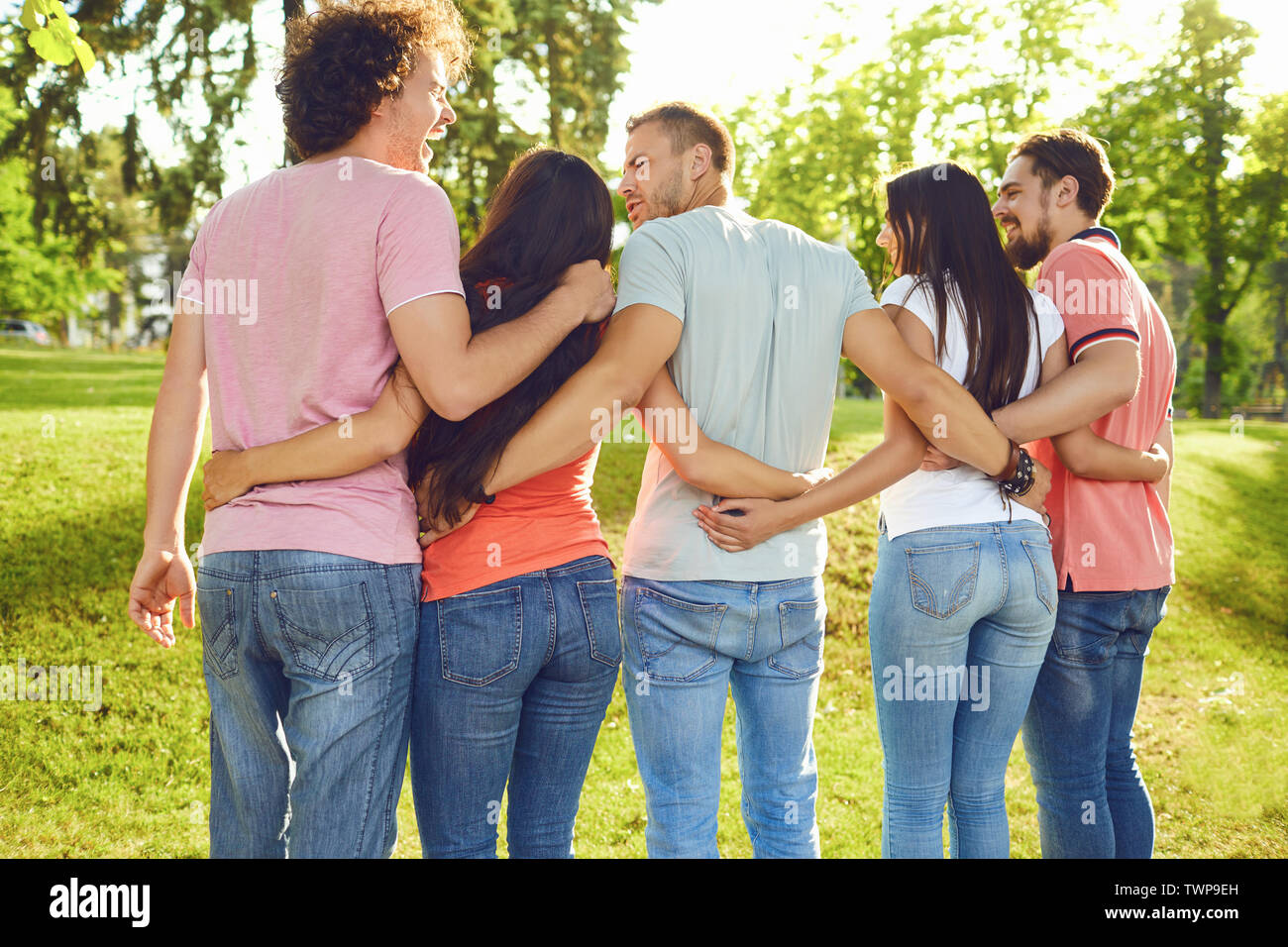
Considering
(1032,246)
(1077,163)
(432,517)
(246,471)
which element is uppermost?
(1077,163)

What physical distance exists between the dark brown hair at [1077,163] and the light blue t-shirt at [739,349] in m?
1.03

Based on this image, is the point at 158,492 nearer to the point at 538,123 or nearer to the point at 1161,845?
the point at 1161,845

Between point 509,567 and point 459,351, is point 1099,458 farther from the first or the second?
point 459,351

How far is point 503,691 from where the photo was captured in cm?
221

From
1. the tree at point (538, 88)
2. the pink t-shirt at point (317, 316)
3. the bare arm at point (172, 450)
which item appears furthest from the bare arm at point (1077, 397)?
the tree at point (538, 88)

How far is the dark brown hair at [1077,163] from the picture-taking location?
3.09 m

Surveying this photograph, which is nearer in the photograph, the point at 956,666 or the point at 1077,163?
the point at 956,666

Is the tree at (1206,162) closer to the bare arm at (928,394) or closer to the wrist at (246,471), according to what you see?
the bare arm at (928,394)

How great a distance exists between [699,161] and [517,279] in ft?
2.45

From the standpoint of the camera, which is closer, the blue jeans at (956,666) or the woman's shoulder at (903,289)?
the blue jeans at (956,666)

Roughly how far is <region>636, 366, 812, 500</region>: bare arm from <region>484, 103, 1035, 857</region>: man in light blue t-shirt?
31 millimetres

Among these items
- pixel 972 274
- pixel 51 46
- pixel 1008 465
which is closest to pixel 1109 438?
pixel 1008 465

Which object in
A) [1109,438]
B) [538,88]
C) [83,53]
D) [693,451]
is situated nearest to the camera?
[693,451]
